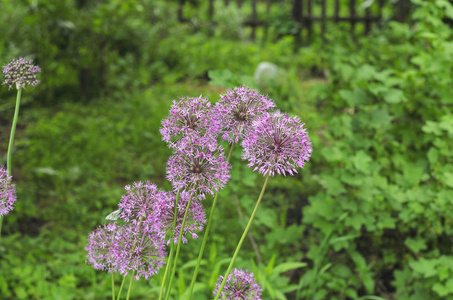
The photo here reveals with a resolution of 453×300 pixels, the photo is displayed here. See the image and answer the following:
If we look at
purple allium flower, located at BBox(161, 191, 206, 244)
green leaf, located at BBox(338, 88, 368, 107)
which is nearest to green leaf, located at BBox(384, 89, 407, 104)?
green leaf, located at BBox(338, 88, 368, 107)

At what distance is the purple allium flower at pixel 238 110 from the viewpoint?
42.8 inches

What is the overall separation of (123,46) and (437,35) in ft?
16.2

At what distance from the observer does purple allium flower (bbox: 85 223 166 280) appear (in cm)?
113

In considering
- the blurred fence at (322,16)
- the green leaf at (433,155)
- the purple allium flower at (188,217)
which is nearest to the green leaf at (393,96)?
the green leaf at (433,155)

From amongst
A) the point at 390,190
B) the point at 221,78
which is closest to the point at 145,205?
the point at 221,78

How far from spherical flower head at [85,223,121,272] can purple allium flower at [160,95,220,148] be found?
298 mm

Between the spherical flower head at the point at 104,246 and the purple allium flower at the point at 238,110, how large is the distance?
381mm

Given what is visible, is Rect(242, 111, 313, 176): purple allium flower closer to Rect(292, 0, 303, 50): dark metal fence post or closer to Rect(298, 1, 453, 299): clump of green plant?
Rect(298, 1, 453, 299): clump of green plant

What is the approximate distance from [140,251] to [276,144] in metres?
0.43

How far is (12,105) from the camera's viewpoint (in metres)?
4.83

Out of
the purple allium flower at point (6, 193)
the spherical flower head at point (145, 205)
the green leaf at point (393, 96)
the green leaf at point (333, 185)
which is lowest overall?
the green leaf at point (333, 185)

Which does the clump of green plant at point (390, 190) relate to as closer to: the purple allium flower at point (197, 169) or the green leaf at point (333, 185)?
the green leaf at point (333, 185)

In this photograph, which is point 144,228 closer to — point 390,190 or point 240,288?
point 240,288

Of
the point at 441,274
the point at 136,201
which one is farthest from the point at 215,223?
the point at 136,201
